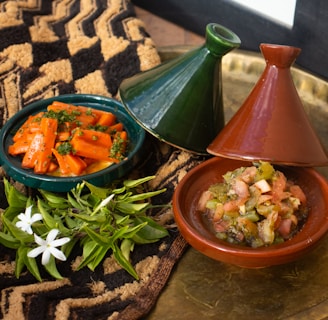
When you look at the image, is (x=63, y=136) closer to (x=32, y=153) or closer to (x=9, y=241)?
(x=32, y=153)

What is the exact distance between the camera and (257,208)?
80cm

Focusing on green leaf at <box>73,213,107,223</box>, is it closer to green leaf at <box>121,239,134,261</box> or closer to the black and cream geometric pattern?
green leaf at <box>121,239,134,261</box>

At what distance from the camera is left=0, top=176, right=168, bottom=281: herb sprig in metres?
0.83

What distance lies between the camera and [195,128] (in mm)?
995

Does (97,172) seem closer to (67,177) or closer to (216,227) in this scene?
(67,177)

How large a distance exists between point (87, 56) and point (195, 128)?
0.37m

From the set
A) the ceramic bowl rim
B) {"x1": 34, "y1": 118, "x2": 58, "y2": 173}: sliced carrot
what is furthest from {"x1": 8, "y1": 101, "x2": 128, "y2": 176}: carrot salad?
the ceramic bowl rim

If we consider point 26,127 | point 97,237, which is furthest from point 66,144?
point 97,237

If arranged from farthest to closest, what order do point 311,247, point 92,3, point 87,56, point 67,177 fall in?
point 92,3 < point 87,56 < point 67,177 < point 311,247

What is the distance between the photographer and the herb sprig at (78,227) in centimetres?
83

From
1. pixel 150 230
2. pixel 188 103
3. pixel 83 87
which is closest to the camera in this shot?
pixel 150 230

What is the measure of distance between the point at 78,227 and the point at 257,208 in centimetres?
27

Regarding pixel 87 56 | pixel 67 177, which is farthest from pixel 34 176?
pixel 87 56

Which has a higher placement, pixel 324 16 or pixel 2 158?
pixel 324 16
